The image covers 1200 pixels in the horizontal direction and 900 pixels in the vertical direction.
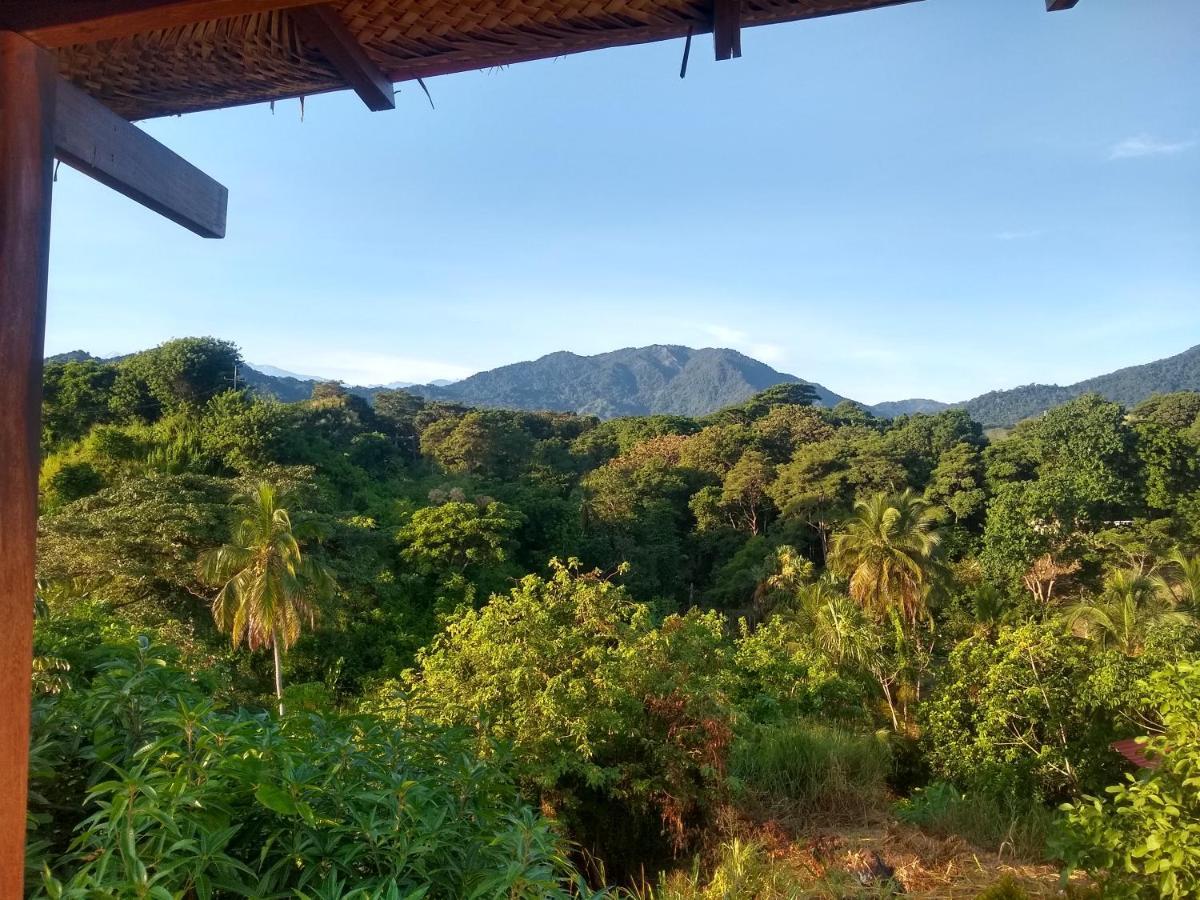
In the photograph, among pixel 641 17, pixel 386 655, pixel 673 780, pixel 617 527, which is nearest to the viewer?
pixel 641 17

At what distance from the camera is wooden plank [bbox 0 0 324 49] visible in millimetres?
887

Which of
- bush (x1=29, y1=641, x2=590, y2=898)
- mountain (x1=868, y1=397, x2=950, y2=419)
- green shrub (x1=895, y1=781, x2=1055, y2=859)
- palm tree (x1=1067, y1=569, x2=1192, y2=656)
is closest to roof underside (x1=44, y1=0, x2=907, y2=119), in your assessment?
bush (x1=29, y1=641, x2=590, y2=898)

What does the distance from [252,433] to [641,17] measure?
19404mm

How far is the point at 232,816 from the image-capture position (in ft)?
3.67

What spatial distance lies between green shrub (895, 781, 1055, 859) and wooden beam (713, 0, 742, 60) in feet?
12.5

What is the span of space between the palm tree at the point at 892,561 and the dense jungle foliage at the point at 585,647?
67 mm

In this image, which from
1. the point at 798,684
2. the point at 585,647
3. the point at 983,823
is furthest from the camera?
the point at 798,684

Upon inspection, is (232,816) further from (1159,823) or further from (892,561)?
(892,561)

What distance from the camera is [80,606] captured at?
29.8 feet

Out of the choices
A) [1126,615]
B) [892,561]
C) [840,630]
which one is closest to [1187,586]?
[1126,615]

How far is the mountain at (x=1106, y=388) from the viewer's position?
63000mm

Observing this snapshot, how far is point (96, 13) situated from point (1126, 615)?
13266 mm

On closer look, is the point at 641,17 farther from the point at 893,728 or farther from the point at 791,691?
the point at 893,728

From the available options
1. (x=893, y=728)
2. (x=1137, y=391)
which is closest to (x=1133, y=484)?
(x=893, y=728)
